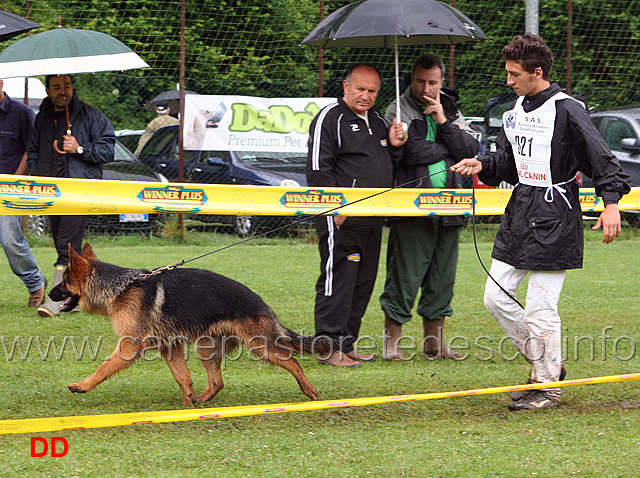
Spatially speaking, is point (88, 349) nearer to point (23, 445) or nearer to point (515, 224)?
point (23, 445)

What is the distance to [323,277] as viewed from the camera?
6.14 metres

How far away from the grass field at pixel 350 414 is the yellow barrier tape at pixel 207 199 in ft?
3.66

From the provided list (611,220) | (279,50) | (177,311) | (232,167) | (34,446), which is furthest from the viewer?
(279,50)

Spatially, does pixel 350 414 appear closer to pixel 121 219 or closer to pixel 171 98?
pixel 171 98

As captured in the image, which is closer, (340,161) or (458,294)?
(340,161)

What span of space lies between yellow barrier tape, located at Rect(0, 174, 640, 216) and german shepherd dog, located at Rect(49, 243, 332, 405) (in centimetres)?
69

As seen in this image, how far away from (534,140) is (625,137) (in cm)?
1001

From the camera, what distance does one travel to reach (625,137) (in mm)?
14203

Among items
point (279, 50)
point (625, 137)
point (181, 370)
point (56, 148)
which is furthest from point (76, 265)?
point (625, 137)

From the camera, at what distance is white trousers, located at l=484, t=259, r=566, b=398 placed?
505cm

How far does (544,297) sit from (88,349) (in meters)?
3.41

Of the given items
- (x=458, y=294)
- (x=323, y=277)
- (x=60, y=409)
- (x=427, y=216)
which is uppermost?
(x=427, y=216)

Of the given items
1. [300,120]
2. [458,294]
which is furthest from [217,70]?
[458,294]

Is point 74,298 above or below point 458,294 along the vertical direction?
above
